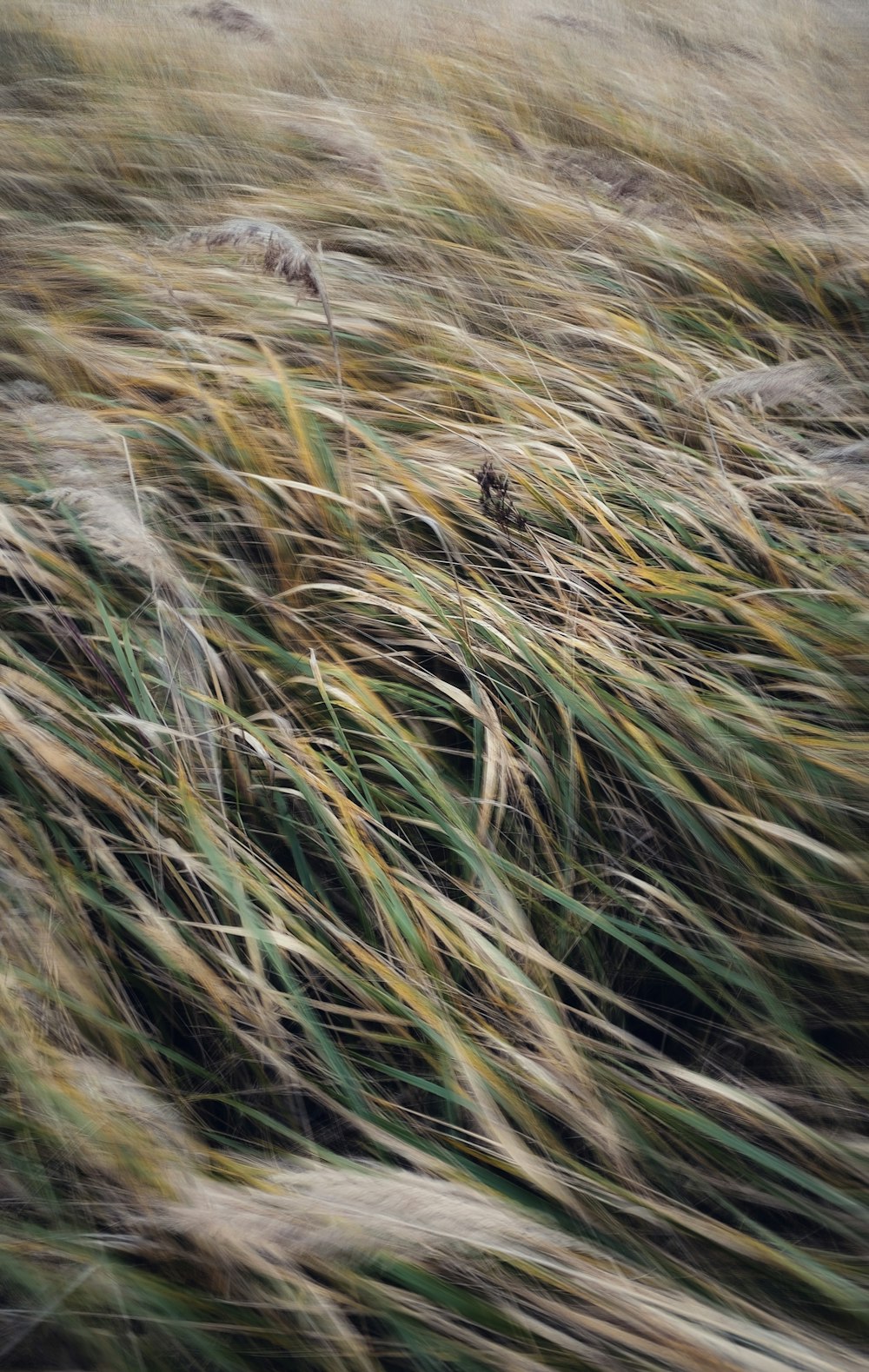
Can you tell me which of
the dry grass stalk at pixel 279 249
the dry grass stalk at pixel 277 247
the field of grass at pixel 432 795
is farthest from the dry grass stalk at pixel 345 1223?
the dry grass stalk at pixel 277 247

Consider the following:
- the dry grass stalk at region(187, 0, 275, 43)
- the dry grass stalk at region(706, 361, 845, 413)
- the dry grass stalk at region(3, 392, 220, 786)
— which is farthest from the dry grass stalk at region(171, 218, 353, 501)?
Result: the dry grass stalk at region(187, 0, 275, 43)

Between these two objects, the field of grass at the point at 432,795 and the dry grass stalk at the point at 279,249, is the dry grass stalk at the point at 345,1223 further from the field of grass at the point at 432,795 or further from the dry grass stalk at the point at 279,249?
the dry grass stalk at the point at 279,249

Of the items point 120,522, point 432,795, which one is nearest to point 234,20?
point 120,522

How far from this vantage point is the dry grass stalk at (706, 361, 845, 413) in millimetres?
1411

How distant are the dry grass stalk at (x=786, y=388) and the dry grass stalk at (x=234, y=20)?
2.22m

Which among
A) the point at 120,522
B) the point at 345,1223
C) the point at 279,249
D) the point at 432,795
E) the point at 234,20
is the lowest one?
the point at 345,1223

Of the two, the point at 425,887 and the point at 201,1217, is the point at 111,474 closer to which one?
the point at 425,887

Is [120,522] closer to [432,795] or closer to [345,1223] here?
[432,795]

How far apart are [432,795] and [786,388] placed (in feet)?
3.07

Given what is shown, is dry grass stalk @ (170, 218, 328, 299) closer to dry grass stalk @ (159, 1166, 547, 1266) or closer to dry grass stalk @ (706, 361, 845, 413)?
dry grass stalk @ (706, 361, 845, 413)

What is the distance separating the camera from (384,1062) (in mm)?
876

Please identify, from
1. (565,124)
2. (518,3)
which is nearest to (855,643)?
(565,124)

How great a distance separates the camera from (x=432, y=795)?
102 cm

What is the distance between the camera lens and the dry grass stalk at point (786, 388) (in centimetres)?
141
